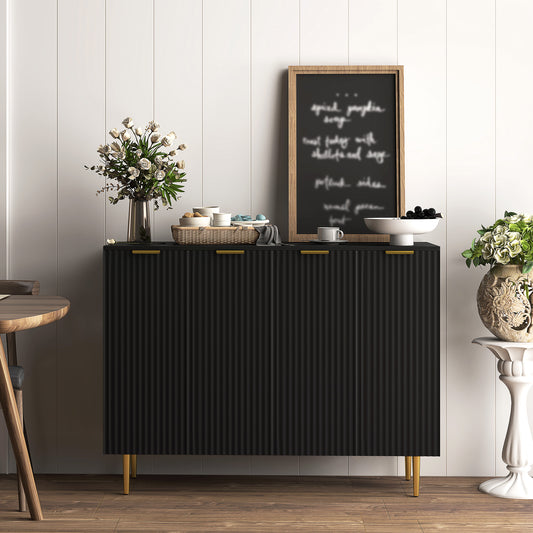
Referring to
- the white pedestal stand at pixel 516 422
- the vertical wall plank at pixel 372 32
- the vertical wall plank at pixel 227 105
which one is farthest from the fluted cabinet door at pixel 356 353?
the vertical wall plank at pixel 372 32

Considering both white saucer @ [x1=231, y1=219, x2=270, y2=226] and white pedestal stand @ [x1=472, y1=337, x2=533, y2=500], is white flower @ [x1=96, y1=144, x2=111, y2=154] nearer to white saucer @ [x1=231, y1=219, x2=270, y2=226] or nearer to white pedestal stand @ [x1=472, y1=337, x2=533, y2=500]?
white saucer @ [x1=231, y1=219, x2=270, y2=226]

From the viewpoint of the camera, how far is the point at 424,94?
11.5 feet

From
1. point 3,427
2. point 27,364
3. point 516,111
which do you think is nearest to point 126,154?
point 27,364

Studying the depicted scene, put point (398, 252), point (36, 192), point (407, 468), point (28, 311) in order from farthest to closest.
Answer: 1. point (36, 192)
2. point (407, 468)
3. point (398, 252)
4. point (28, 311)

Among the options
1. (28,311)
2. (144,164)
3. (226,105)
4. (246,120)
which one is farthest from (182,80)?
(28,311)

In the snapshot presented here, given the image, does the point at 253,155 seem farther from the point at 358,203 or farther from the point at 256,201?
the point at 358,203

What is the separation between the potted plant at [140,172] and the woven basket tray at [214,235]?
0.63 feet

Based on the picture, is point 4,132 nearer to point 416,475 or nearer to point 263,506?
point 263,506

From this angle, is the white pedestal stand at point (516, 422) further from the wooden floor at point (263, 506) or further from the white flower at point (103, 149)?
the white flower at point (103, 149)

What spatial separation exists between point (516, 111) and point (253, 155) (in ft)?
4.09

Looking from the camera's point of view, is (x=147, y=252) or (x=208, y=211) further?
(x=208, y=211)

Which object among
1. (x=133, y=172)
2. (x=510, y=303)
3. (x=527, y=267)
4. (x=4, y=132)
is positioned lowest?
(x=510, y=303)

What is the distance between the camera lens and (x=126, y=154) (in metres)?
3.29

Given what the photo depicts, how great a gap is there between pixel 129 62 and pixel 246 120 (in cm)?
61
